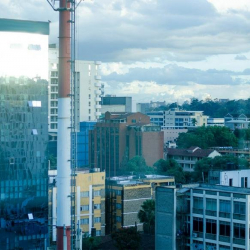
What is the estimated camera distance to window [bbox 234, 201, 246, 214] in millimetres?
12508

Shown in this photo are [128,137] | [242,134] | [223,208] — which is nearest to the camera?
[223,208]

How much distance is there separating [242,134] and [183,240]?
2505 centimetres

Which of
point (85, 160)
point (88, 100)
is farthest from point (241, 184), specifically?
point (88, 100)

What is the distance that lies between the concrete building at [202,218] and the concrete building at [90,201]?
433 cm

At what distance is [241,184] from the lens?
15969 mm

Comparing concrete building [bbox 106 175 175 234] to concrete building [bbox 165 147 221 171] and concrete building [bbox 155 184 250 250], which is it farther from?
concrete building [bbox 165 147 221 171]

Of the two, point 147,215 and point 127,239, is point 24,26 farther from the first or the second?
point 147,215

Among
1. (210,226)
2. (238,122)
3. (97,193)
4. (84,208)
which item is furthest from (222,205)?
(238,122)

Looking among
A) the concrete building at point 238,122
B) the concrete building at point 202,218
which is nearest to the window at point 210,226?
Answer: the concrete building at point 202,218

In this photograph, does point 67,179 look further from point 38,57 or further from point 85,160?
point 85,160

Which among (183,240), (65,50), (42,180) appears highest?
(65,50)

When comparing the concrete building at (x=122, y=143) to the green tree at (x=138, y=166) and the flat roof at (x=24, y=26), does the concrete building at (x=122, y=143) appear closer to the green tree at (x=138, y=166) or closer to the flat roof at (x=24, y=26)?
the green tree at (x=138, y=166)

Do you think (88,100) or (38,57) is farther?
(88,100)

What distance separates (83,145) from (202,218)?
1804cm
